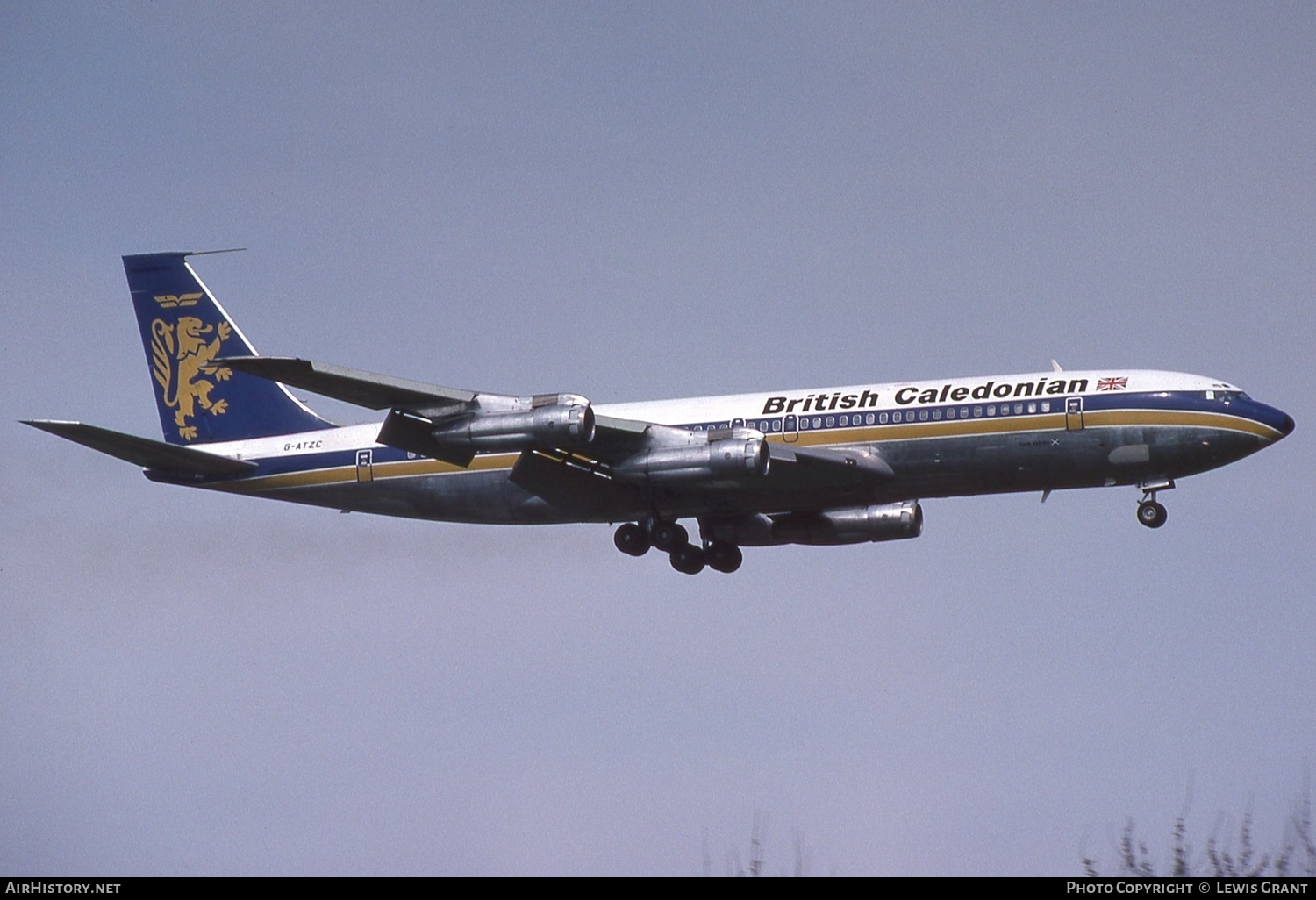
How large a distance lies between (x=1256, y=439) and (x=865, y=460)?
1070 cm

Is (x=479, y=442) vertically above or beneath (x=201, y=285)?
beneath

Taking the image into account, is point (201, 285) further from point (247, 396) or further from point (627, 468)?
point (627, 468)

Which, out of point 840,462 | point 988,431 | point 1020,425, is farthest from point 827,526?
point 1020,425

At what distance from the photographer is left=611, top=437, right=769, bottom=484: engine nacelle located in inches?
1702

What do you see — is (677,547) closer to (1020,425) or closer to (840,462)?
(840,462)

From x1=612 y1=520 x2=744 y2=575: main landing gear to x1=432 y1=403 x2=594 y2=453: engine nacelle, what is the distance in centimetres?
558

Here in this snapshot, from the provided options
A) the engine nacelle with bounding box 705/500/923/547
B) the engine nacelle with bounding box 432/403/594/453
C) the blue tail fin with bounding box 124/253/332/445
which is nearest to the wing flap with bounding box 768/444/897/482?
the engine nacelle with bounding box 705/500/923/547

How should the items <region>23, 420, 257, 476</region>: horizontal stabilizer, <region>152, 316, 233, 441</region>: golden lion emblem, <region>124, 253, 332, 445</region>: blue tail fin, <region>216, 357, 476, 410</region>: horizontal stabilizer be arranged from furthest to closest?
1. <region>152, 316, 233, 441</region>: golden lion emblem
2. <region>124, 253, 332, 445</region>: blue tail fin
3. <region>23, 420, 257, 476</region>: horizontal stabilizer
4. <region>216, 357, 476, 410</region>: horizontal stabilizer

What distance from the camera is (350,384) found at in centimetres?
4325

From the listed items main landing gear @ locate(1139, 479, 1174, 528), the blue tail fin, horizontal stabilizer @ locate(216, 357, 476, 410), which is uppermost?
the blue tail fin

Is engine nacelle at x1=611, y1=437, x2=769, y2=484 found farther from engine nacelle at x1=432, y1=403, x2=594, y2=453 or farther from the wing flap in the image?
engine nacelle at x1=432, y1=403, x2=594, y2=453
